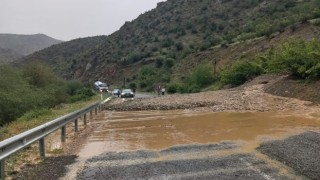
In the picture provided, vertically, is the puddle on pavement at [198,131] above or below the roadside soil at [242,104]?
below

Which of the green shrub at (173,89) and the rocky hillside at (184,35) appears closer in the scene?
the green shrub at (173,89)

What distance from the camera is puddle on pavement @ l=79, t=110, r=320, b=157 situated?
13.4 meters

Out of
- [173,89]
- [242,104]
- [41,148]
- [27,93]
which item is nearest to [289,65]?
[242,104]

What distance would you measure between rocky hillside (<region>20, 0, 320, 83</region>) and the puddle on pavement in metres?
50.7

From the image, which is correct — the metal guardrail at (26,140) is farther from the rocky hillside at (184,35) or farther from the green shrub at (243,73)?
the rocky hillside at (184,35)

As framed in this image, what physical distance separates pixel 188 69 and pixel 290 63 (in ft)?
200

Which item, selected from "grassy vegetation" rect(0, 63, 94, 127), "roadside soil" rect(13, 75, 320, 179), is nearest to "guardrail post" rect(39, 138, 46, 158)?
"roadside soil" rect(13, 75, 320, 179)

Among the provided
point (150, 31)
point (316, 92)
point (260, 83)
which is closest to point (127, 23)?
point (150, 31)

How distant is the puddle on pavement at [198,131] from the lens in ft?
44.0

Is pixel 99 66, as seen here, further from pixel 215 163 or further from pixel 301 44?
pixel 215 163

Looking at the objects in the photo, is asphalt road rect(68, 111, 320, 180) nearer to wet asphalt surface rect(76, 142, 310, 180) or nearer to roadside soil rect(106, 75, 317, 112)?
wet asphalt surface rect(76, 142, 310, 180)

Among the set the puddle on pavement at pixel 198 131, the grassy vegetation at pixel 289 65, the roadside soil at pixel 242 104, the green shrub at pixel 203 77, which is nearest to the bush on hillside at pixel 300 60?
the grassy vegetation at pixel 289 65

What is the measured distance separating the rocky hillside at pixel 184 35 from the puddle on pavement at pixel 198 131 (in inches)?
1995

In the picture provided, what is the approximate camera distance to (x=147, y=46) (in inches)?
4560
